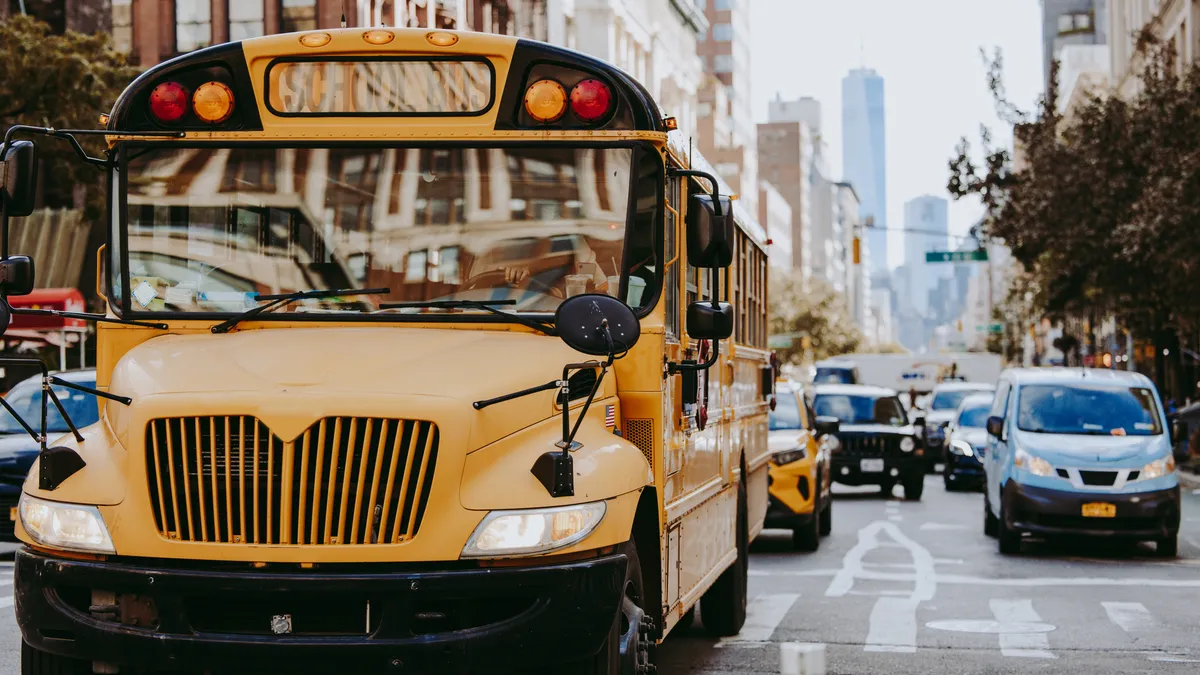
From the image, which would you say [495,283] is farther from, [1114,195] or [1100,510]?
[1114,195]

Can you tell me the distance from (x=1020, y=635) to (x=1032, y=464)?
5954 mm

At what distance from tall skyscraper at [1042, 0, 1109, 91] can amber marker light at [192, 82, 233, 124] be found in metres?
111

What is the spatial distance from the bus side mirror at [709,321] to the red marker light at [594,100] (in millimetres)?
855

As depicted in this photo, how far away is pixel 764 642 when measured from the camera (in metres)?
10.5

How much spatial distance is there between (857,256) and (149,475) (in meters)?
38.1

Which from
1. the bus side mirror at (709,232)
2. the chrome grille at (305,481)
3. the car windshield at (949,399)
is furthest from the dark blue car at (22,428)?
the car windshield at (949,399)

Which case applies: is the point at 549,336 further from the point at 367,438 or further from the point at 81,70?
the point at 81,70

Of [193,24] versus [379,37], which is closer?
[379,37]

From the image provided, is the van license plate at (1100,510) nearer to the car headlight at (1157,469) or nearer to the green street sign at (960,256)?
the car headlight at (1157,469)

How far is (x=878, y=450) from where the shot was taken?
2592 cm

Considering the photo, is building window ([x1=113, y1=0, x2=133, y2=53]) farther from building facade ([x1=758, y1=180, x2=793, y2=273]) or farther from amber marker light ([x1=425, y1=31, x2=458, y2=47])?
building facade ([x1=758, y1=180, x2=793, y2=273])

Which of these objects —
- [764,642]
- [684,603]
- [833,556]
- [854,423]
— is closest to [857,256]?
[854,423]

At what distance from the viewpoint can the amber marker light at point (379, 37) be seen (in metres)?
6.89

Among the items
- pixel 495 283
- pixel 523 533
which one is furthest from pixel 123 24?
pixel 523 533
